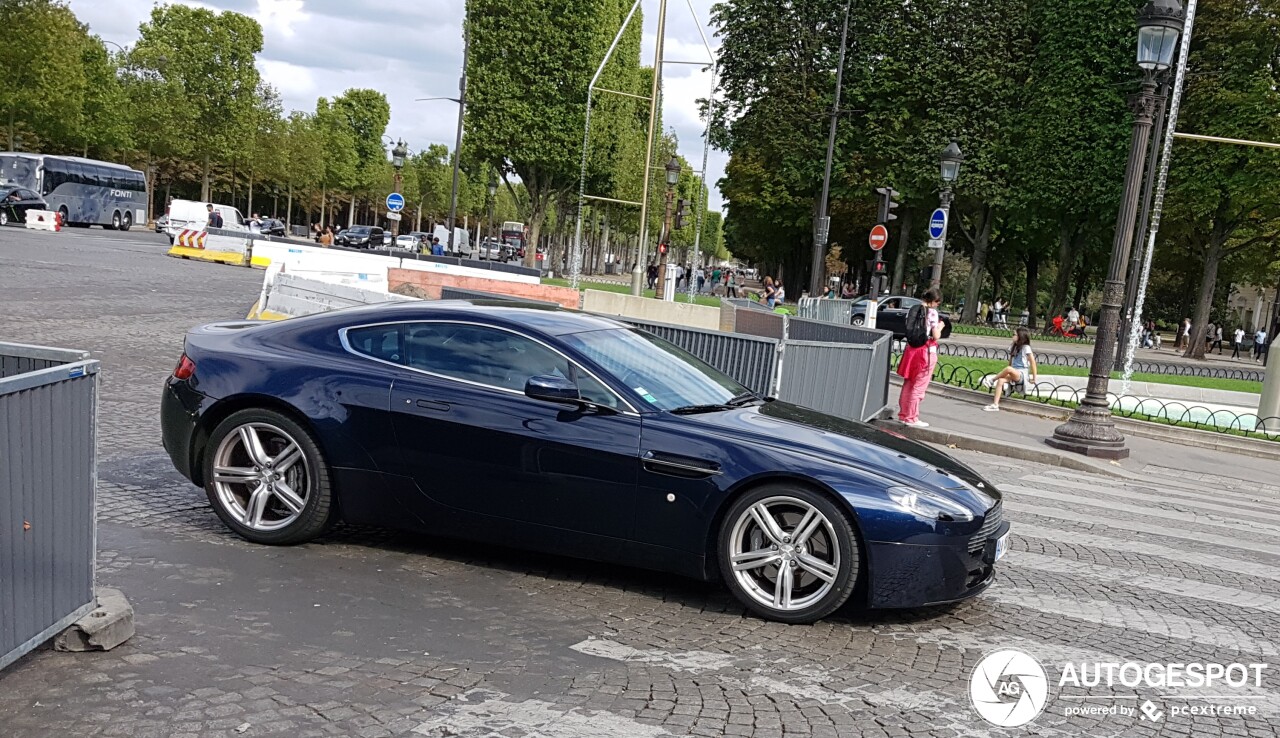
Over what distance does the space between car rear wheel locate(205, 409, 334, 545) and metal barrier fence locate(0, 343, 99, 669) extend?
5.23 ft

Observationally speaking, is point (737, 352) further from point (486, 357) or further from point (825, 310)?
point (825, 310)

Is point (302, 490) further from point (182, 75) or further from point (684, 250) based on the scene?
point (684, 250)

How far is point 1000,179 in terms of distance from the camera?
46.1 meters

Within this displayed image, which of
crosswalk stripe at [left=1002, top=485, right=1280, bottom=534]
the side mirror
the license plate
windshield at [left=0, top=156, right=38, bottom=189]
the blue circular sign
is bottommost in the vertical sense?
crosswalk stripe at [left=1002, top=485, right=1280, bottom=534]

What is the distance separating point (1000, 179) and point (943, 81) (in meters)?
4.78

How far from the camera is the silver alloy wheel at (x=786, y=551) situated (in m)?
5.26

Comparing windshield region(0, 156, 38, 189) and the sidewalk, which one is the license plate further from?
windshield region(0, 156, 38, 189)

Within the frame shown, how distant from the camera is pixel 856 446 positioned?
5.57 meters

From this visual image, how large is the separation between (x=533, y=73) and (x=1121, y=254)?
40095mm

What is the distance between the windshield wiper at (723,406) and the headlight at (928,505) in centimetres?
110

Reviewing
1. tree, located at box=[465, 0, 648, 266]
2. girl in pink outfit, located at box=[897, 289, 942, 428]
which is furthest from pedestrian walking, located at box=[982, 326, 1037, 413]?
tree, located at box=[465, 0, 648, 266]

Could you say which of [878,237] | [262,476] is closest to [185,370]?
[262,476]

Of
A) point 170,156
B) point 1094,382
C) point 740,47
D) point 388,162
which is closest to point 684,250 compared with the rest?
point 388,162

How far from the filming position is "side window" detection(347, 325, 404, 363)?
5996 millimetres
